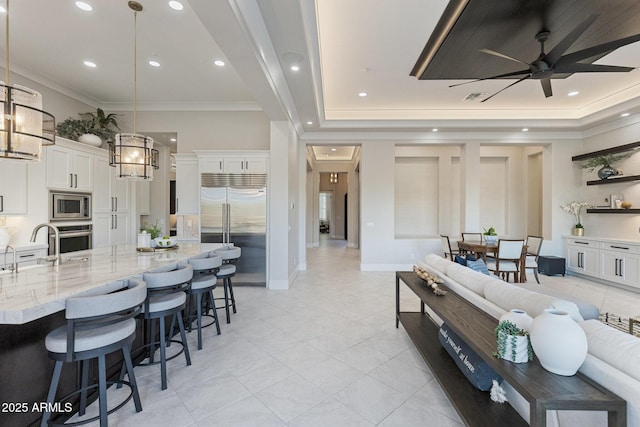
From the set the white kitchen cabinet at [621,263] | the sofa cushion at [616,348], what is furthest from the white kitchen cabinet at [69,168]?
the white kitchen cabinet at [621,263]

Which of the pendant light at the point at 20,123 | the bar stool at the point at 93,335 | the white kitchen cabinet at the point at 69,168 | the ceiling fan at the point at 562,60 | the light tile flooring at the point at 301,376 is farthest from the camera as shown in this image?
the white kitchen cabinet at the point at 69,168

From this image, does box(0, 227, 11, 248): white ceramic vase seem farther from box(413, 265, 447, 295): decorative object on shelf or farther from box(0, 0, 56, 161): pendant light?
box(413, 265, 447, 295): decorative object on shelf

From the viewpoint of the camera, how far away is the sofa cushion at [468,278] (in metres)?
2.32

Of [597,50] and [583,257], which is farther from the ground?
[597,50]

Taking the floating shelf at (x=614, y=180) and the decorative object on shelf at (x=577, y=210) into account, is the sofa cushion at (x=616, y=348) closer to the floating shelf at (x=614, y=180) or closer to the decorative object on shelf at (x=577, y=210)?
the floating shelf at (x=614, y=180)

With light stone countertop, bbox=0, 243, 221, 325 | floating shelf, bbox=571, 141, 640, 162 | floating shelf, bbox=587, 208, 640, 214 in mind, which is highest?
floating shelf, bbox=571, 141, 640, 162

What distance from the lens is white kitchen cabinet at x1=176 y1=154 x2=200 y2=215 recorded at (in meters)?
5.28

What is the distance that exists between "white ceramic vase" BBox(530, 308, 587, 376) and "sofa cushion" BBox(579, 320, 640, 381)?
108 millimetres

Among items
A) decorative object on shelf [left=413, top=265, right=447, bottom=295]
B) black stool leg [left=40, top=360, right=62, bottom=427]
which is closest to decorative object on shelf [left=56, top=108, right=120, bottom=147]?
black stool leg [left=40, top=360, right=62, bottom=427]

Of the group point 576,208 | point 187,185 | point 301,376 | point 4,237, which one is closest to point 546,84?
point 301,376

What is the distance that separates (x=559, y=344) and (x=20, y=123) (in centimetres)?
352

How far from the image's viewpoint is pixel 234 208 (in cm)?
497

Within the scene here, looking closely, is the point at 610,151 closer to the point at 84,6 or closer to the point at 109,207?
the point at 84,6

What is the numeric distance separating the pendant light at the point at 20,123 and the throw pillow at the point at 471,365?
11.7 feet
